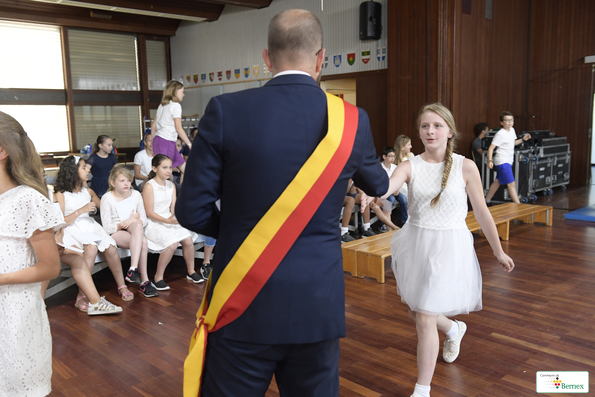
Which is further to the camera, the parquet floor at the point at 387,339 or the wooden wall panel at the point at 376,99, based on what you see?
the wooden wall panel at the point at 376,99

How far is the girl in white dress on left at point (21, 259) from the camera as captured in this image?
5.45 feet

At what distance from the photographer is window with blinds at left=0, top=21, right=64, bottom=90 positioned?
35.4 feet

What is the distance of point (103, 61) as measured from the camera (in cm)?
1201

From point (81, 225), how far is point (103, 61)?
9.06m

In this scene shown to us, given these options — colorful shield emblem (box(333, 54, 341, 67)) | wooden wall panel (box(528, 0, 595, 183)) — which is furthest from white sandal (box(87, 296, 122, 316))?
wooden wall panel (box(528, 0, 595, 183))

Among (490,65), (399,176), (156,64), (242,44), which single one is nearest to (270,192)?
(399,176)

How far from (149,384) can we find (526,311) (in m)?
2.60

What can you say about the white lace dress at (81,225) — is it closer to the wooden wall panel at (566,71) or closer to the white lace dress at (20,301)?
the white lace dress at (20,301)

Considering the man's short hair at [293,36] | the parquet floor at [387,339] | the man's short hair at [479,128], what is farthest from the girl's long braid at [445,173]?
the man's short hair at [479,128]

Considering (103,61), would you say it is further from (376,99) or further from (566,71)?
(566,71)

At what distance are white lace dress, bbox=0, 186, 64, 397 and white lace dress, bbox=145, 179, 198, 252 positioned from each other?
8.59 feet

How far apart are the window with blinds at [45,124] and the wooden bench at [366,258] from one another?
894 cm

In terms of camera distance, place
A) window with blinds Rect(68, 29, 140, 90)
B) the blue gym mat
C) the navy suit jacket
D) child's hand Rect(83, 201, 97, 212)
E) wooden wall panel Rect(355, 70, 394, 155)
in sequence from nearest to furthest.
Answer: the navy suit jacket
child's hand Rect(83, 201, 97, 212)
the blue gym mat
wooden wall panel Rect(355, 70, 394, 155)
window with blinds Rect(68, 29, 140, 90)

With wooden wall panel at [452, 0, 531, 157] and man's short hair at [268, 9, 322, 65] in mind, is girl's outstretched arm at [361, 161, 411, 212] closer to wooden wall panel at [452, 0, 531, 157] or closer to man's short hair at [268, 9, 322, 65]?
man's short hair at [268, 9, 322, 65]
